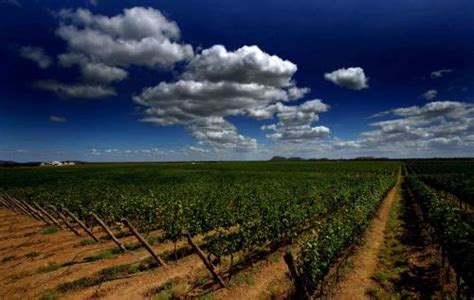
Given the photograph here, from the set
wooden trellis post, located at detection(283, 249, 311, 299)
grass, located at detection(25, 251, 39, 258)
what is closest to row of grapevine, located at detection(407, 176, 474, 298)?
wooden trellis post, located at detection(283, 249, 311, 299)

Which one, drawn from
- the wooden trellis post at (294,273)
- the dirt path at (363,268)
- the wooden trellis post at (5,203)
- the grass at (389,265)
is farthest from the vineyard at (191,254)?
the wooden trellis post at (5,203)

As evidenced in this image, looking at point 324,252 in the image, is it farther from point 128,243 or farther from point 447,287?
point 128,243

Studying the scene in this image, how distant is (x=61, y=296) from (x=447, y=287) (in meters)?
11.1

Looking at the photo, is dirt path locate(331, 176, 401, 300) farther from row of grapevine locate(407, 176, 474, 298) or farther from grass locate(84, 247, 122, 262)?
grass locate(84, 247, 122, 262)

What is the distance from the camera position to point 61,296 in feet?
26.6

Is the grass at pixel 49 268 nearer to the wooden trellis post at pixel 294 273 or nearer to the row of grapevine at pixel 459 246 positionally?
the wooden trellis post at pixel 294 273

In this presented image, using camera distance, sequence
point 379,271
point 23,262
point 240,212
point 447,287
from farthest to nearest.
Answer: point 240,212, point 23,262, point 379,271, point 447,287

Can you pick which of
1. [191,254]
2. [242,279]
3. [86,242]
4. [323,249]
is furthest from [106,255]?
[323,249]

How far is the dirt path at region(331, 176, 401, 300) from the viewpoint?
26.4 ft

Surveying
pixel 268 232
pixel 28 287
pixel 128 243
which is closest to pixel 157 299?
pixel 28 287

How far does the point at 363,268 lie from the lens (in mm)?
9789

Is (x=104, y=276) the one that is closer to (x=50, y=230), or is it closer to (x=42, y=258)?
(x=42, y=258)

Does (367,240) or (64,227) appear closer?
(367,240)

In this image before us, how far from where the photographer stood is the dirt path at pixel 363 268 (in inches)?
316
